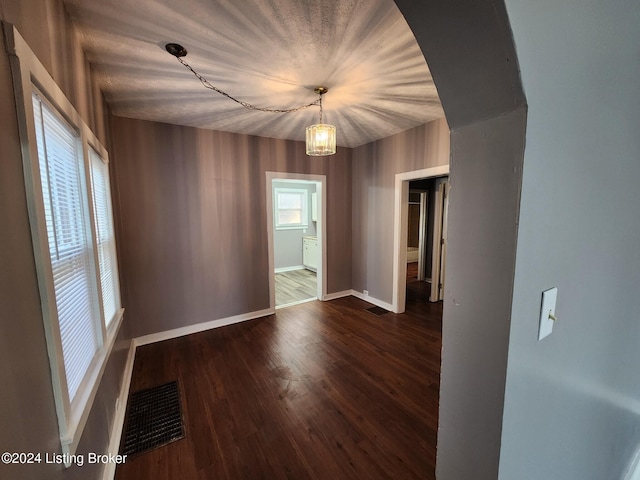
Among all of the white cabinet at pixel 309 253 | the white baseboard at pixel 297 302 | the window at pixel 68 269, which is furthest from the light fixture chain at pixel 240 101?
the white cabinet at pixel 309 253

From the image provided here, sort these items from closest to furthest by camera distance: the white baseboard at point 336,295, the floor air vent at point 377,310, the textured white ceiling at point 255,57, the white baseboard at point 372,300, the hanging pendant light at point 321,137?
1. the textured white ceiling at point 255,57
2. the hanging pendant light at point 321,137
3. the floor air vent at point 377,310
4. the white baseboard at point 372,300
5. the white baseboard at point 336,295

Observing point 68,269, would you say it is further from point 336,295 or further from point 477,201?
point 336,295

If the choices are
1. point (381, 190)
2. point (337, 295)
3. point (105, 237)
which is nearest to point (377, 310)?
point (337, 295)

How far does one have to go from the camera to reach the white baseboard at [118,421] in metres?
1.41

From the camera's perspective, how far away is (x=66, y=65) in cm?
125

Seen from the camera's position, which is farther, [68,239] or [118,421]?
[118,421]

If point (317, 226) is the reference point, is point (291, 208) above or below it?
above

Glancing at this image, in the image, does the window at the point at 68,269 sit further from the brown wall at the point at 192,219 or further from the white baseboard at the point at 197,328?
the white baseboard at the point at 197,328

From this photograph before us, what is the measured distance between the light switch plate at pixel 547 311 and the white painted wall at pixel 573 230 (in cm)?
3

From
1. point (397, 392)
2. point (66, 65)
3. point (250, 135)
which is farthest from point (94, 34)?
point (397, 392)

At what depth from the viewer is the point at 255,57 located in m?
1.69

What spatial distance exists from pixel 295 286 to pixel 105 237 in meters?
3.45

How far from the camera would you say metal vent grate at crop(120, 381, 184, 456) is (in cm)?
165

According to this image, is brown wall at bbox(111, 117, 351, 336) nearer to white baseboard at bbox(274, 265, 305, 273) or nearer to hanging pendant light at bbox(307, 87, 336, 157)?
hanging pendant light at bbox(307, 87, 336, 157)
